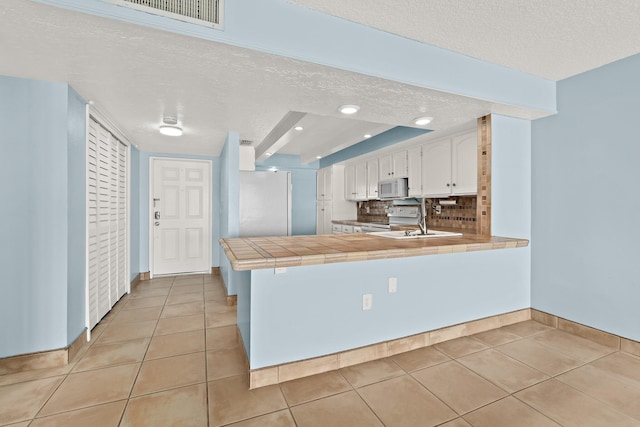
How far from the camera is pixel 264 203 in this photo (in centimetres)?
370

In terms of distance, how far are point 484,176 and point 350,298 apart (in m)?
1.96

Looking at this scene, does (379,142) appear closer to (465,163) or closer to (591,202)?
(465,163)

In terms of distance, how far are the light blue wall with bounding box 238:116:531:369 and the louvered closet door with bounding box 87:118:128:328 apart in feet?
5.05

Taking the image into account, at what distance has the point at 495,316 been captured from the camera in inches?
107

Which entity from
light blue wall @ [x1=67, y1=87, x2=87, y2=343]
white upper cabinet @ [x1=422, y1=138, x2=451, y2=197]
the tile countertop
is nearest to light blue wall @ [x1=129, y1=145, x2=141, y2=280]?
light blue wall @ [x1=67, y1=87, x2=87, y2=343]

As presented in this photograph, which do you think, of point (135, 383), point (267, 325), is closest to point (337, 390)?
point (267, 325)

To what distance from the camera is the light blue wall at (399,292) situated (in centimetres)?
187

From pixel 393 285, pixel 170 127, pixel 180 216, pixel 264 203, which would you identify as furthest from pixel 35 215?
pixel 180 216

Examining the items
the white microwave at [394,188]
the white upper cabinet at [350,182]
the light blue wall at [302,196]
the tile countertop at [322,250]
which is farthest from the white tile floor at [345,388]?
the light blue wall at [302,196]

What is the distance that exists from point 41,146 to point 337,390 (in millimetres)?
2603

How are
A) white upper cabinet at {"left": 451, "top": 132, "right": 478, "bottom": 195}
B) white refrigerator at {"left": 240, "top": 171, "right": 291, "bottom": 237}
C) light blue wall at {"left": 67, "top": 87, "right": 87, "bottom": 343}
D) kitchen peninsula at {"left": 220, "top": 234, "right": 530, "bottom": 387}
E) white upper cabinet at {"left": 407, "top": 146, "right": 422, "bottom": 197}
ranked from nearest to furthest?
kitchen peninsula at {"left": 220, "top": 234, "right": 530, "bottom": 387}, light blue wall at {"left": 67, "top": 87, "right": 87, "bottom": 343}, white upper cabinet at {"left": 451, "top": 132, "right": 478, "bottom": 195}, white refrigerator at {"left": 240, "top": 171, "right": 291, "bottom": 237}, white upper cabinet at {"left": 407, "top": 146, "right": 422, "bottom": 197}

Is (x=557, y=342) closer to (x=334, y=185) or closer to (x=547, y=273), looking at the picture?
(x=547, y=273)

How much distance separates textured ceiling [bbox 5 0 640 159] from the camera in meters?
1.50

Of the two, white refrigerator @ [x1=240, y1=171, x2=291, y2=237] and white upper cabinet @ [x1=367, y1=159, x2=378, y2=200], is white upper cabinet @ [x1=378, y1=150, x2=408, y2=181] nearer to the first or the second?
white upper cabinet @ [x1=367, y1=159, x2=378, y2=200]
